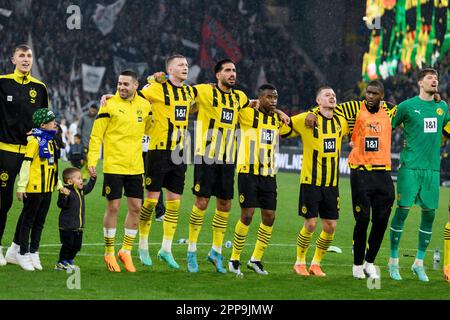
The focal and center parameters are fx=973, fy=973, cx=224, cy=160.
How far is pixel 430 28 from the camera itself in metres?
32.2

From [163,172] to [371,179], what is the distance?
229cm

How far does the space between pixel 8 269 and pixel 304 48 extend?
29.9 metres

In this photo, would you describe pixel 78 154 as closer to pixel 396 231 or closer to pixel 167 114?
pixel 167 114

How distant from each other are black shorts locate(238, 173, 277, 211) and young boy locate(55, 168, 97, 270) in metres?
1.66

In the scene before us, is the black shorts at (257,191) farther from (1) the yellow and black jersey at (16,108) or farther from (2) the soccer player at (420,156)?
(1) the yellow and black jersey at (16,108)

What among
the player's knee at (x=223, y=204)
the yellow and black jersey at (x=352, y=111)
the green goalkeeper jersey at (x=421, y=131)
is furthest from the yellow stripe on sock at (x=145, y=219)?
the green goalkeeper jersey at (x=421, y=131)

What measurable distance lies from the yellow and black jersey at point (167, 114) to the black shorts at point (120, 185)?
19.3 inches

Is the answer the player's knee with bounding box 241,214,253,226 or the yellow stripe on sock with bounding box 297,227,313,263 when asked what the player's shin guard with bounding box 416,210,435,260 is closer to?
the yellow stripe on sock with bounding box 297,227,313,263

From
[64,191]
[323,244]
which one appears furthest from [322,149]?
[64,191]

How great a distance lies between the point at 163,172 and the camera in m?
10.9

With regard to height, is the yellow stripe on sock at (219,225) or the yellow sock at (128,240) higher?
the yellow stripe on sock at (219,225)

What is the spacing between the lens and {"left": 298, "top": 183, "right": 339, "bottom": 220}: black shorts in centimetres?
1074

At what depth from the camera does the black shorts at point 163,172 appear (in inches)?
426

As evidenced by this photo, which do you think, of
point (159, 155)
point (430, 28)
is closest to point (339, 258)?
point (159, 155)
